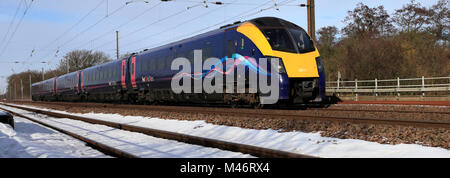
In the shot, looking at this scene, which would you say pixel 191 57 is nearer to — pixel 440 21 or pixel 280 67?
pixel 280 67

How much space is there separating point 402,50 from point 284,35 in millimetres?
16784

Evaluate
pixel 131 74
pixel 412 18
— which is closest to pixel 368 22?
pixel 412 18

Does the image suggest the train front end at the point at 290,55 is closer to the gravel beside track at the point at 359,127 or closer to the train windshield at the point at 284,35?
the train windshield at the point at 284,35

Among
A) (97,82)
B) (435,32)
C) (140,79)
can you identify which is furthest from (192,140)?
(435,32)

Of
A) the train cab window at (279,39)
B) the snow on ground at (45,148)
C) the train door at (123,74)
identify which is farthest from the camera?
the train door at (123,74)

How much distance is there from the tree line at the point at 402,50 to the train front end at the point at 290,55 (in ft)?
46.3

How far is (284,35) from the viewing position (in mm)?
10922

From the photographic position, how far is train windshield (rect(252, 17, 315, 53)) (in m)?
10.7

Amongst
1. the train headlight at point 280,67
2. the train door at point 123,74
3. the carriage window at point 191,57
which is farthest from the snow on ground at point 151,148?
the train door at point 123,74

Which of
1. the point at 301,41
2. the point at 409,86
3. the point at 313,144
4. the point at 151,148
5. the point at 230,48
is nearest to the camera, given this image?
the point at 313,144

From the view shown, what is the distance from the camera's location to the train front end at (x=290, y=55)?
34.0 feet

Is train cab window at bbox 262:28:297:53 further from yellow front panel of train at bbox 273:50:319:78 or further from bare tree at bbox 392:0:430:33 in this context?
bare tree at bbox 392:0:430:33
